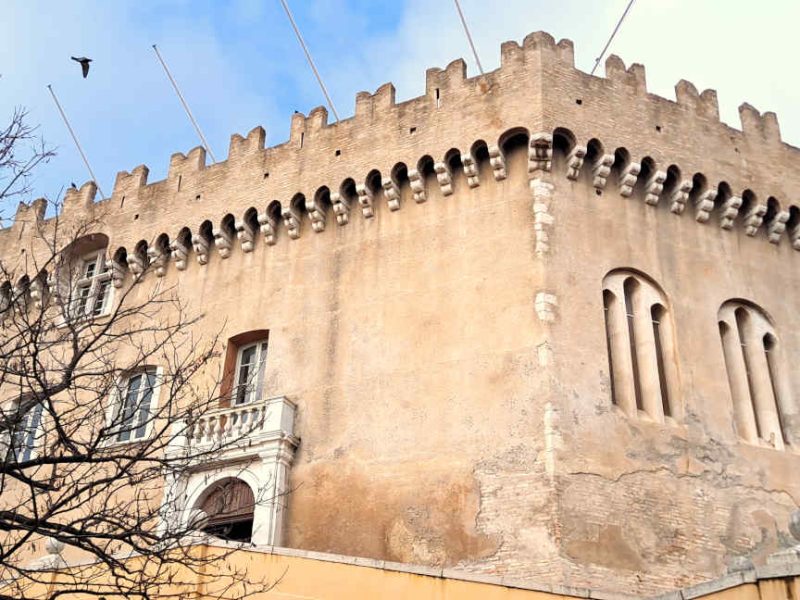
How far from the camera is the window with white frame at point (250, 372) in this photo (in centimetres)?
1841

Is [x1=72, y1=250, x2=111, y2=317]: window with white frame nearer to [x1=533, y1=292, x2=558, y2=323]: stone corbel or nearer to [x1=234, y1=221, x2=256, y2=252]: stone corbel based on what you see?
[x1=234, y1=221, x2=256, y2=252]: stone corbel

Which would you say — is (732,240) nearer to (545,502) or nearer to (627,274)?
(627,274)

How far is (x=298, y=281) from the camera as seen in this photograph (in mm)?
18781

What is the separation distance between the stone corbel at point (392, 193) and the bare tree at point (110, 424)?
398cm

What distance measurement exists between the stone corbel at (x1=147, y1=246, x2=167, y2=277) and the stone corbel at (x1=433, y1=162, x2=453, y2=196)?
20.1 feet

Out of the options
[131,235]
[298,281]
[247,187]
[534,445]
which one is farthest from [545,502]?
[131,235]

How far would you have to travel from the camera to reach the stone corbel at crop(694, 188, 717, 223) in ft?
59.0

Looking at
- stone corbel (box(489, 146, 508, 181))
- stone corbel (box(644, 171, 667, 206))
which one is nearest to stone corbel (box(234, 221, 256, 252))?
stone corbel (box(489, 146, 508, 181))

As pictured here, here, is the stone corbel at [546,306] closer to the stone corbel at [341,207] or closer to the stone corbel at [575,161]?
the stone corbel at [575,161]

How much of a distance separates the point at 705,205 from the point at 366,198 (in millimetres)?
5922

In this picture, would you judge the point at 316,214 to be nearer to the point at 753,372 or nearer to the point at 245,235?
the point at 245,235

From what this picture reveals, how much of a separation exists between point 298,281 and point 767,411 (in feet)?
27.4

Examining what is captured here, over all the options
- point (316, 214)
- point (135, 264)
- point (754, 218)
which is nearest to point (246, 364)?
point (316, 214)

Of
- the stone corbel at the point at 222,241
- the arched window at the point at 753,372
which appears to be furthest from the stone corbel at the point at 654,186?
the stone corbel at the point at 222,241
